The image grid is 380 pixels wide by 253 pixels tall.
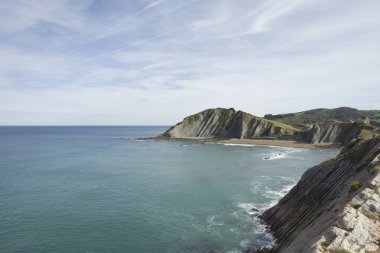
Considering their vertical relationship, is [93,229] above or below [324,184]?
below

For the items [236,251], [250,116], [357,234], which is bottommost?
[236,251]

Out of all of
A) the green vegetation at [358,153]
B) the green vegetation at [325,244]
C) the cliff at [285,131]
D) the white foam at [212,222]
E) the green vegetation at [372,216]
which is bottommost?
the white foam at [212,222]

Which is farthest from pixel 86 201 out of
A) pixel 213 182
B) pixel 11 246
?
pixel 213 182

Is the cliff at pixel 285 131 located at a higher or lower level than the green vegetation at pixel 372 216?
higher

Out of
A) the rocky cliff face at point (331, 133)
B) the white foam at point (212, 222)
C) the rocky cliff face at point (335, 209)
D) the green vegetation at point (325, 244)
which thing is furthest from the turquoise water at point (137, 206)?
the rocky cliff face at point (331, 133)

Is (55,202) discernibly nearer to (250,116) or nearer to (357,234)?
(357,234)

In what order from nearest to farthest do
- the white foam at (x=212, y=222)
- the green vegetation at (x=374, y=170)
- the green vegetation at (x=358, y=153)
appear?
the green vegetation at (x=374, y=170), the green vegetation at (x=358, y=153), the white foam at (x=212, y=222)

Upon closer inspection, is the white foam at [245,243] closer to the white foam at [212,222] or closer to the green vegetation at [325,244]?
the white foam at [212,222]

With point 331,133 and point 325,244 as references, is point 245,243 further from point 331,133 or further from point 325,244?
point 331,133

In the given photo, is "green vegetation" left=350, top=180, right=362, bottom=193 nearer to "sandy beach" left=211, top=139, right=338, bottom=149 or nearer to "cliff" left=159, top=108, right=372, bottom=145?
"sandy beach" left=211, top=139, right=338, bottom=149
